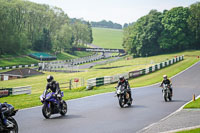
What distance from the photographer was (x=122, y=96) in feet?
60.6

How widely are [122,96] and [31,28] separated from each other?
107 metres

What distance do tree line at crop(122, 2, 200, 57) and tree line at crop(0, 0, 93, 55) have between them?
1214 inches

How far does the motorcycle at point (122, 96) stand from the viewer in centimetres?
1812

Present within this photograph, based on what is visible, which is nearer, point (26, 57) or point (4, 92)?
point (4, 92)

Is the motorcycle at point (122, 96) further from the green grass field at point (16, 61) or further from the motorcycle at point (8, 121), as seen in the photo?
the green grass field at point (16, 61)

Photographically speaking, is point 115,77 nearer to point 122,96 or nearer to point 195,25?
point 122,96

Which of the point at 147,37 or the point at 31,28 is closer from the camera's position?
the point at 147,37

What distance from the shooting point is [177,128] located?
36.4 ft

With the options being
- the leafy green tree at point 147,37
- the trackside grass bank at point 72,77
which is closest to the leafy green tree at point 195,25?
the trackside grass bank at point 72,77

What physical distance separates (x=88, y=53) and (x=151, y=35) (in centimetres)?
4659

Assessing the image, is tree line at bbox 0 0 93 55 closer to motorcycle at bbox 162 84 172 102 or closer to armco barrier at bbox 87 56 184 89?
armco barrier at bbox 87 56 184 89

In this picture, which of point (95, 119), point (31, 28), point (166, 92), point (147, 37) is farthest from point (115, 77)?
point (31, 28)

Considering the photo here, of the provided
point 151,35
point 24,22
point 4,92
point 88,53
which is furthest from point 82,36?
point 4,92

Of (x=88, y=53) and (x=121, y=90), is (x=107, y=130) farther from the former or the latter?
(x=88, y=53)
